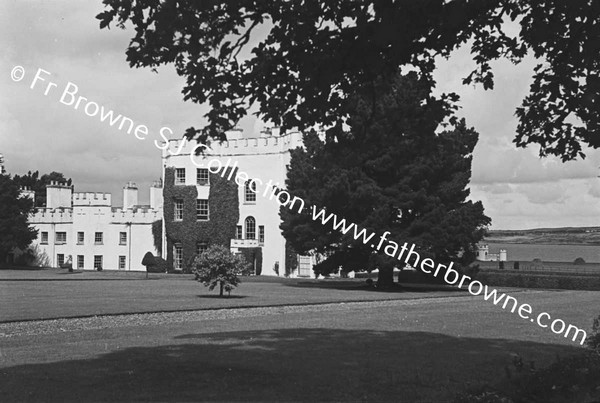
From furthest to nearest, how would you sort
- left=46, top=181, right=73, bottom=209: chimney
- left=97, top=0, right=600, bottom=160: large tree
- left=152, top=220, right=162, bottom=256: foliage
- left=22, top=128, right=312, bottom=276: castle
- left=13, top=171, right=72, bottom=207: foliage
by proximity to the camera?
left=13, top=171, right=72, bottom=207: foliage
left=46, top=181, right=73, bottom=209: chimney
left=152, top=220, right=162, bottom=256: foliage
left=22, top=128, right=312, bottom=276: castle
left=97, top=0, right=600, bottom=160: large tree

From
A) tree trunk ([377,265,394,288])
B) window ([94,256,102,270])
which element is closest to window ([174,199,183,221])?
window ([94,256,102,270])

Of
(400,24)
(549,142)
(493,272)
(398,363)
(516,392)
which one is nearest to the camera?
(516,392)

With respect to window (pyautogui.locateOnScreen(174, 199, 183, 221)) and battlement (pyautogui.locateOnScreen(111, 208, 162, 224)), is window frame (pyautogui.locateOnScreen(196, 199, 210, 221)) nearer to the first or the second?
window (pyautogui.locateOnScreen(174, 199, 183, 221))

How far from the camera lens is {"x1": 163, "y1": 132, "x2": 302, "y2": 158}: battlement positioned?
50.2 metres

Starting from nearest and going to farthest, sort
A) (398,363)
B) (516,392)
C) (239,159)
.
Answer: (516,392) < (398,363) < (239,159)

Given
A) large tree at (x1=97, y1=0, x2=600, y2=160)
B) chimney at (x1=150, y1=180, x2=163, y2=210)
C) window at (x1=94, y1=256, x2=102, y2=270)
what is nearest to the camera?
large tree at (x1=97, y1=0, x2=600, y2=160)

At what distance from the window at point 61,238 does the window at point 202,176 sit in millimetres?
14060

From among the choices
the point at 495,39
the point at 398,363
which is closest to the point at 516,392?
the point at 398,363

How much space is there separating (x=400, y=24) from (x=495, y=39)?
446 cm

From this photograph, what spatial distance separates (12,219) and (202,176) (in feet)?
52.5

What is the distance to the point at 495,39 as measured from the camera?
489 inches

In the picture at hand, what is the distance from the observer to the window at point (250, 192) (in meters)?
52.6

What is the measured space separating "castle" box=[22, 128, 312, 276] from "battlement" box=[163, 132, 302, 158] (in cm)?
7

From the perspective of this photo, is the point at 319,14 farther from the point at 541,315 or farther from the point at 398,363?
the point at 541,315
